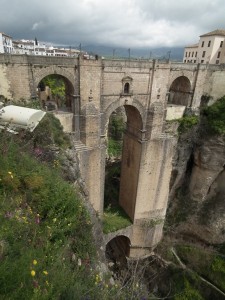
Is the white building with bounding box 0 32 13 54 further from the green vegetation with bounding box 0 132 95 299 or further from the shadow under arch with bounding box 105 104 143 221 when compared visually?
the green vegetation with bounding box 0 132 95 299

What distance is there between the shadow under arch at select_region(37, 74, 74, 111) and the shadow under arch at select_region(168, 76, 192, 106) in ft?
25.2

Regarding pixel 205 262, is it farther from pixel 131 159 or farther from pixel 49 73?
pixel 49 73

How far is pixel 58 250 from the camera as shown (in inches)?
141

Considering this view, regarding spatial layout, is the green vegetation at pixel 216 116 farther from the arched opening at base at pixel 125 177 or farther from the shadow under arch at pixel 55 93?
the shadow under arch at pixel 55 93

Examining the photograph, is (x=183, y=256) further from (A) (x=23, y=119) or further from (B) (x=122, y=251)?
(A) (x=23, y=119)

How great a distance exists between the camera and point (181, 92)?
1552cm

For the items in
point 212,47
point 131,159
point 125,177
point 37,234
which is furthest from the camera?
point 212,47

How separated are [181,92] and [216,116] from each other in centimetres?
286

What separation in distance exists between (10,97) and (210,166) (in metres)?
13.3

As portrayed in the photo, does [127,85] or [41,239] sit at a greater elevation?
[127,85]

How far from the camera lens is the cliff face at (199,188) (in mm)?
15547

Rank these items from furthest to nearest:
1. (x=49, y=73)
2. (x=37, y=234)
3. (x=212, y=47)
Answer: (x=212, y=47)
(x=49, y=73)
(x=37, y=234)

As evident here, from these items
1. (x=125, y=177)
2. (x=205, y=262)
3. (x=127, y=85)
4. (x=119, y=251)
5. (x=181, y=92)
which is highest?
(x=127, y=85)

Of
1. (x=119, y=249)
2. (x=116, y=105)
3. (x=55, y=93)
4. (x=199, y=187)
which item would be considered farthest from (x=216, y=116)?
(x=55, y=93)
